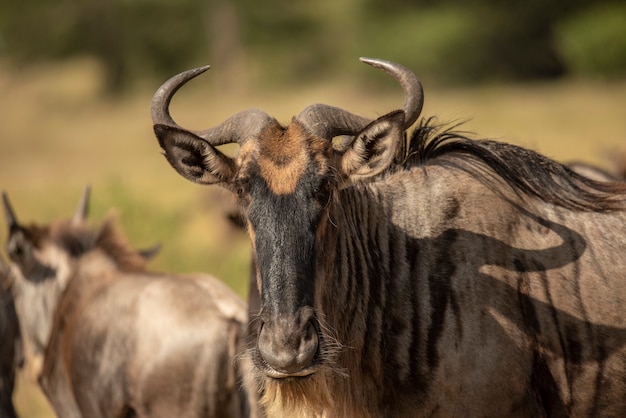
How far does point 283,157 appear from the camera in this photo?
492cm

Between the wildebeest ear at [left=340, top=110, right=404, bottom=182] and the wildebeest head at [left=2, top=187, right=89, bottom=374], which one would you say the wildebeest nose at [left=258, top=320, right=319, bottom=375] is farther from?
the wildebeest head at [left=2, top=187, right=89, bottom=374]

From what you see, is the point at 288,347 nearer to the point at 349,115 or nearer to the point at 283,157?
the point at 283,157

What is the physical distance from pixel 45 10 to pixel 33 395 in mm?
32749

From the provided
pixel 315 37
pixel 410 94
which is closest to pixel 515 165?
pixel 410 94

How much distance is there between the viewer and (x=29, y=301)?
8.13 meters

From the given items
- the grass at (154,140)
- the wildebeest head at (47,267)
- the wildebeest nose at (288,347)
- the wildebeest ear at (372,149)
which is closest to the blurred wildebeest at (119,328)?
the wildebeest head at (47,267)

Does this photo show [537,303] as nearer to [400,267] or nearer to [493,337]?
[493,337]

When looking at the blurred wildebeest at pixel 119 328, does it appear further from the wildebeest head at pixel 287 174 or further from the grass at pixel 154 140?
the grass at pixel 154 140

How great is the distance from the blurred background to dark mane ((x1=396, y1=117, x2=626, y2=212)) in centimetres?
1212

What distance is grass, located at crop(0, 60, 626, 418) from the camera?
1548 centimetres

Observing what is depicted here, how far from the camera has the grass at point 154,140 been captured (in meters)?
15.5

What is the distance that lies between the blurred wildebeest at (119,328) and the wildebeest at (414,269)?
1415mm

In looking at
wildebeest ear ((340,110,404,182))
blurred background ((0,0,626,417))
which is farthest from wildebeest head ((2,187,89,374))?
blurred background ((0,0,626,417))

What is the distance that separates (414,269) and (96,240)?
150 inches
